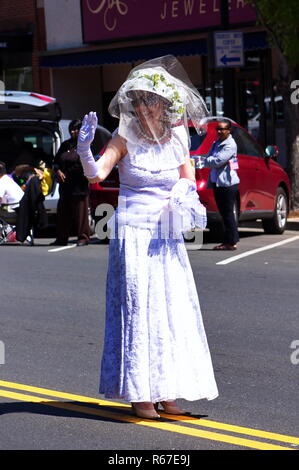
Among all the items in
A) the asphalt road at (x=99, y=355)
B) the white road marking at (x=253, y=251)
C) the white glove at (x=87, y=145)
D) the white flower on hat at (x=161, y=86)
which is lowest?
the white road marking at (x=253, y=251)

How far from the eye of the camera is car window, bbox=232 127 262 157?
16125 mm

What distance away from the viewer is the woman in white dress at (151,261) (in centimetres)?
619

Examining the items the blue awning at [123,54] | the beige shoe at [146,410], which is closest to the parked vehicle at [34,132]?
the blue awning at [123,54]

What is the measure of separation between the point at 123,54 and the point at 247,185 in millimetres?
10378

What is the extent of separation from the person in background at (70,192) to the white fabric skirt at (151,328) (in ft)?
31.4

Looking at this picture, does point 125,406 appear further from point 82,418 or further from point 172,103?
point 172,103

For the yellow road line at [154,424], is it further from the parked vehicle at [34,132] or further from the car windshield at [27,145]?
the car windshield at [27,145]

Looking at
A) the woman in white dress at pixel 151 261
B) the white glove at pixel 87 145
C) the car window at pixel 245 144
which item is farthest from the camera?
the car window at pixel 245 144

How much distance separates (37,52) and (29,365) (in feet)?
68.3

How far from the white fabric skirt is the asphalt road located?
0.21 m

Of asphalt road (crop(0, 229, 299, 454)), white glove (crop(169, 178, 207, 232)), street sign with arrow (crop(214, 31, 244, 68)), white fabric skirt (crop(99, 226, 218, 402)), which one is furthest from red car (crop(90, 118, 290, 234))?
white fabric skirt (crop(99, 226, 218, 402))

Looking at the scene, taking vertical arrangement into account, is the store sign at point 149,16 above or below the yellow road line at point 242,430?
above

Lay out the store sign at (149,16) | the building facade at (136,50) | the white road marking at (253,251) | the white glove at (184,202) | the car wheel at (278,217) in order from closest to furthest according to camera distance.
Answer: the white glove at (184,202), the white road marking at (253,251), the car wheel at (278,217), the store sign at (149,16), the building facade at (136,50)
